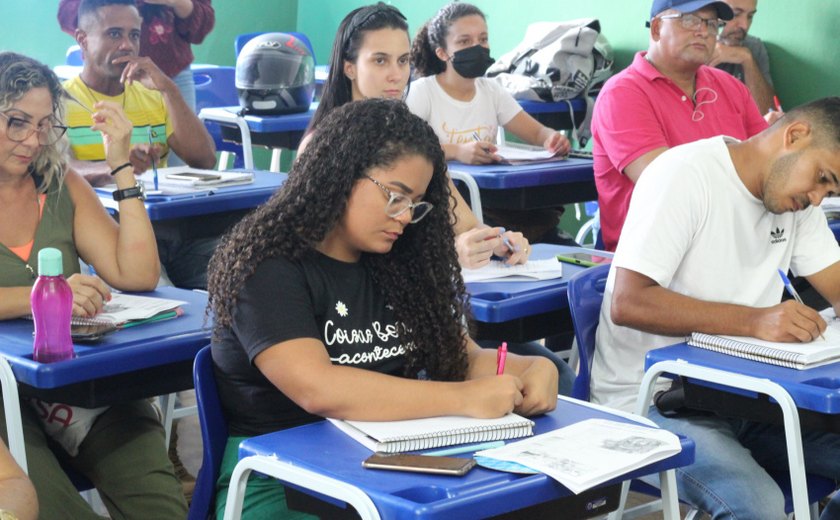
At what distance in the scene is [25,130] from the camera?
2438 mm

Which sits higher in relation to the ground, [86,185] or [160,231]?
[86,185]

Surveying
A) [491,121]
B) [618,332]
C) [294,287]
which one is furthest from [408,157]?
[491,121]

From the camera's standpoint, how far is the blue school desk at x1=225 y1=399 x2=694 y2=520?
1.50 meters

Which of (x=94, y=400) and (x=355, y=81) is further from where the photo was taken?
(x=355, y=81)

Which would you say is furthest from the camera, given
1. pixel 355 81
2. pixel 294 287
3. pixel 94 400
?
pixel 355 81

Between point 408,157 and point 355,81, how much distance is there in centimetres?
148

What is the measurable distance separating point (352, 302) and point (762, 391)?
2.41 feet

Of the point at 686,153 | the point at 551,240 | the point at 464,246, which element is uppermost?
the point at 686,153

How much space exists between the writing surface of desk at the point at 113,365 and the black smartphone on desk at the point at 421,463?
705 mm

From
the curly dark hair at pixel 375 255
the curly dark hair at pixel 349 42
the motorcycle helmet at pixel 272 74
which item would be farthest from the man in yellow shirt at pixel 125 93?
the curly dark hair at pixel 375 255

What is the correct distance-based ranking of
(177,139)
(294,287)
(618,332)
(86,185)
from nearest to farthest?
(294,287) < (618,332) < (86,185) < (177,139)

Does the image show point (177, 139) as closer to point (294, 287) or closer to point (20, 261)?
point (20, 261)

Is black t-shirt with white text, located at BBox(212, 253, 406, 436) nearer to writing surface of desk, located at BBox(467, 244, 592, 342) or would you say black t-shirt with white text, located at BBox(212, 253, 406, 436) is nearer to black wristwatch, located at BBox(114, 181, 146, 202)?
writing surface of desk, located at BBox(467, 244, 592, 342)

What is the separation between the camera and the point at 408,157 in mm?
1955
